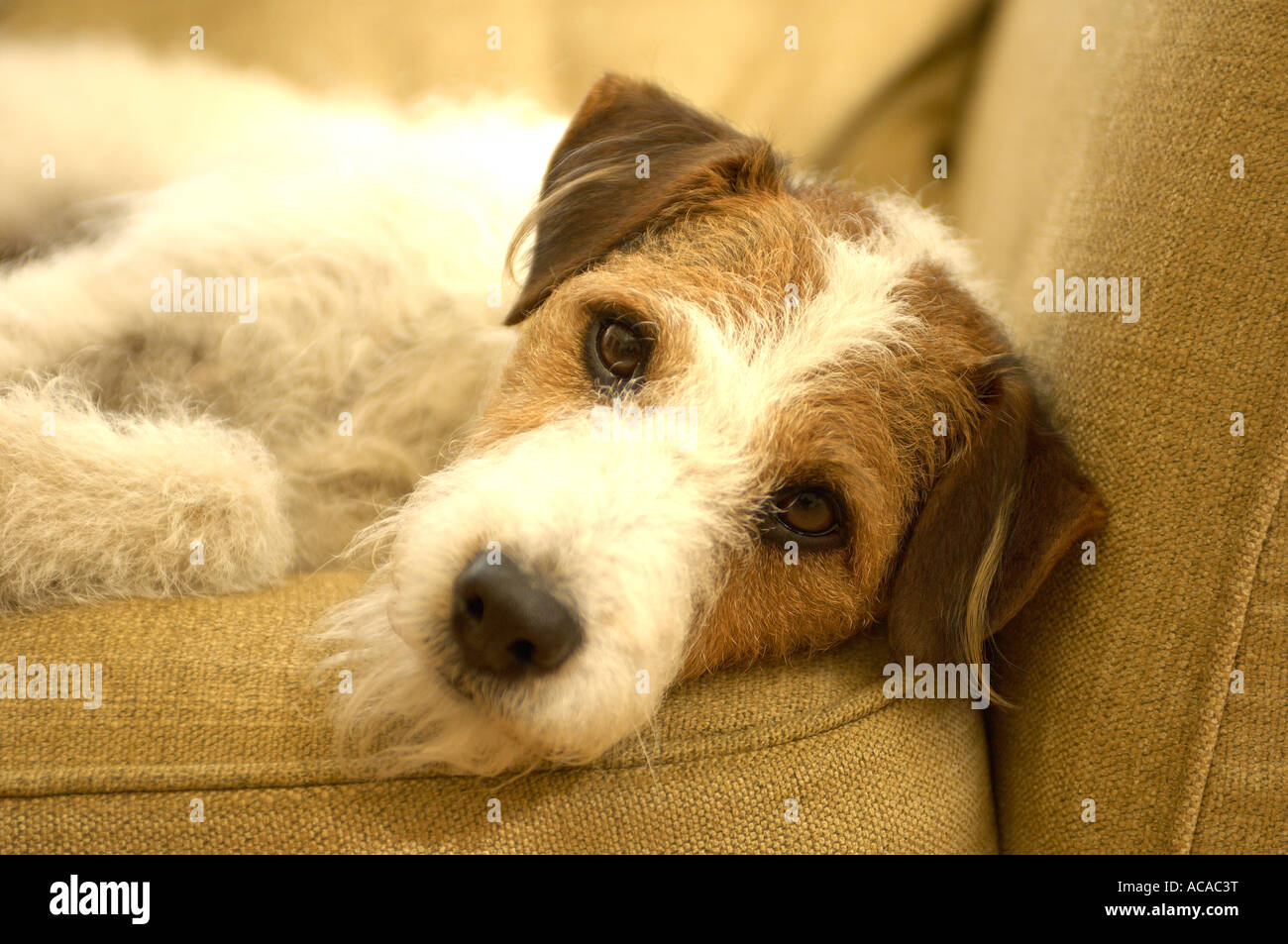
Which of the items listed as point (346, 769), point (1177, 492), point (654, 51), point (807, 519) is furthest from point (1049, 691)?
point (654, 51)

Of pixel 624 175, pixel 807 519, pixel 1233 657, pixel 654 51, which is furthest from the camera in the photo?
pixel 654 51

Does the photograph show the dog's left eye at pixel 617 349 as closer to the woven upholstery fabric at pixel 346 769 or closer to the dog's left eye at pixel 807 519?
the dog's left eye at pixel 807 519

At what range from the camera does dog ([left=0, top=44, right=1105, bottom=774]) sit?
4.08 ft

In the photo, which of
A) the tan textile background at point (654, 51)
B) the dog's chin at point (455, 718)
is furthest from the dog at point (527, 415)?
the tan textile background at point (654, 51)

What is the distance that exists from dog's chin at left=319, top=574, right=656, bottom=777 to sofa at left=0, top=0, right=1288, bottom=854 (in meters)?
0.03

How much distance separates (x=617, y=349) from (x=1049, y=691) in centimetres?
88

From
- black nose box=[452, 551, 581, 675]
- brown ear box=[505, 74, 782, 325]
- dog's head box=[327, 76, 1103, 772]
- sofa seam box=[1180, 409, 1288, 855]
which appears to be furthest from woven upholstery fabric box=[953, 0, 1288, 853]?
black nose box=[452, 551, 581, 675]

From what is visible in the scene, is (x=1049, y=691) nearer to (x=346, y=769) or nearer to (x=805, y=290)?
(x=805, y=290)

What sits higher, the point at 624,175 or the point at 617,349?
the point at 624,175

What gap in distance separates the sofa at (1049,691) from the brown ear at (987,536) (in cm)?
8

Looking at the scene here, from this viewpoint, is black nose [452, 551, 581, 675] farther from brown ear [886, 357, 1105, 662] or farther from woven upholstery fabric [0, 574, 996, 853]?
brown ear [886, 357, 1105, 662]

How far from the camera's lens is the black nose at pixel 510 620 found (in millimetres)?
1140

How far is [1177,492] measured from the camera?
1329 mm
